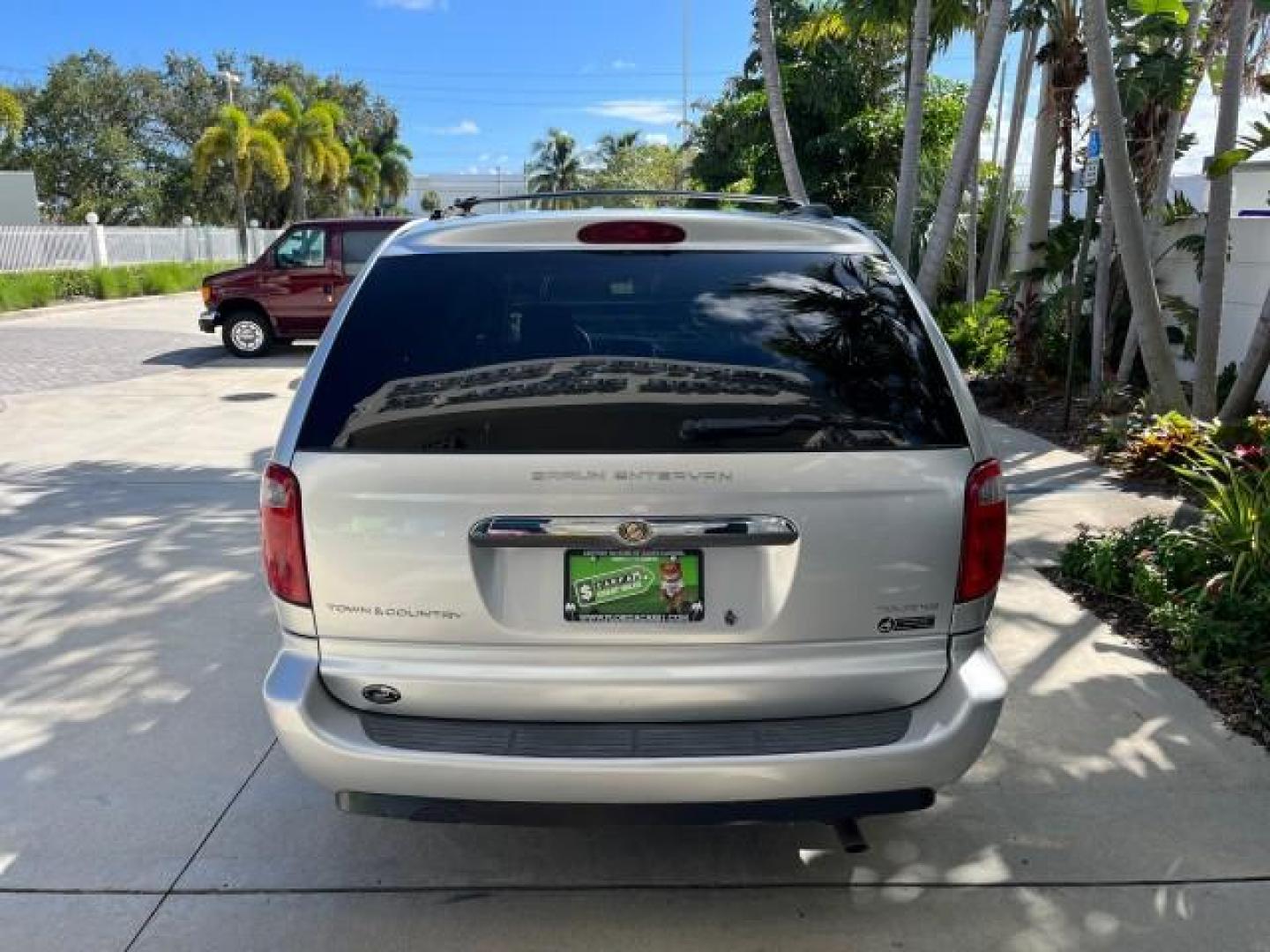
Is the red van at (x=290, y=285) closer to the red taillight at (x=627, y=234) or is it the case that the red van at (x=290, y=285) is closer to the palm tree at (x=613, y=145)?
the red taillight at (x=627, y=234)

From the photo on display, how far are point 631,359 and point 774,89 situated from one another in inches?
327

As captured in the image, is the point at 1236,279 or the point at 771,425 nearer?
the point at 771,425

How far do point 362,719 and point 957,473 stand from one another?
156cm

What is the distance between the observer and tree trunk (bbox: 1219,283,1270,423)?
6809mm

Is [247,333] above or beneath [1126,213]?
beneath

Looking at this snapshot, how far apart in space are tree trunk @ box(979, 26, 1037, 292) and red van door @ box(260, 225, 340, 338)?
29.6ft

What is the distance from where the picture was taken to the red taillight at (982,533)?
254cm

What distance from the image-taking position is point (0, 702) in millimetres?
4047

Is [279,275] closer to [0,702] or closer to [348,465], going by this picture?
[0,702]

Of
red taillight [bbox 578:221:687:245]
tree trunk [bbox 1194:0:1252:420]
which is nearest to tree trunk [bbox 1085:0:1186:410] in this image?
tree trunk [bbox 1194:0:1252:420]

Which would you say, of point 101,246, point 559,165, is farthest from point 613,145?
point 101,246

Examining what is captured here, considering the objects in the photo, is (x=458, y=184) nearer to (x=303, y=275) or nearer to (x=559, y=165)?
(x=559, y=165)

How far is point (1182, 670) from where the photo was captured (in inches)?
170

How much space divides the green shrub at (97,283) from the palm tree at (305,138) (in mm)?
13470
